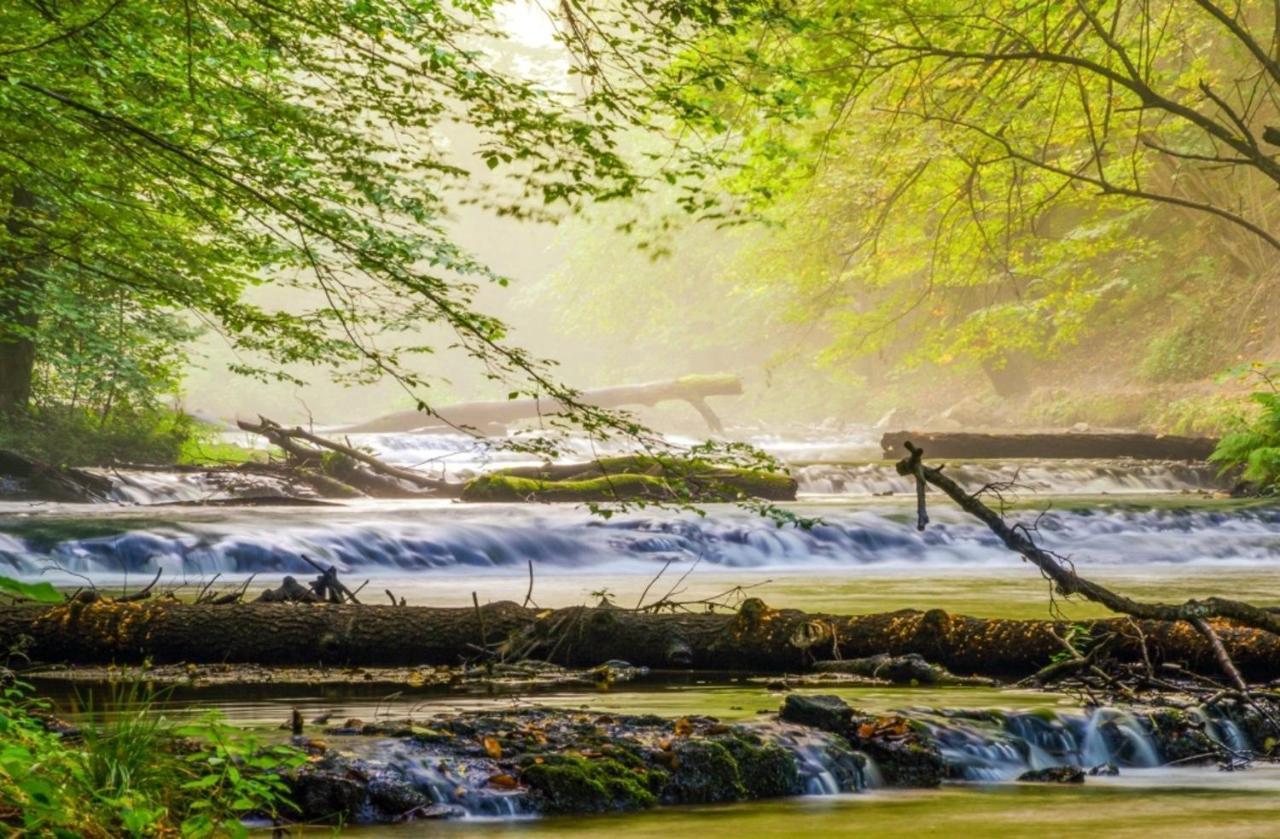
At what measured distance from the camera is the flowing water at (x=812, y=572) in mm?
4945

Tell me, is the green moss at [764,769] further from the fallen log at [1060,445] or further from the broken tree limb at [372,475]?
the fallen log at [1060,445]

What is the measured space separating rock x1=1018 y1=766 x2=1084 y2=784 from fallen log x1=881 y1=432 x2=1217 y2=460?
2109 centimetres

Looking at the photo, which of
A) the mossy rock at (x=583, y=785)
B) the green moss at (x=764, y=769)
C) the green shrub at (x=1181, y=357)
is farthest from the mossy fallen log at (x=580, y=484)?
the green shrub at (x=1181, y=357)

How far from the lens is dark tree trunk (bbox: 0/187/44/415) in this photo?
12.8 m

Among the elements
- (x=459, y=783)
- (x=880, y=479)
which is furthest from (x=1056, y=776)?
(x=880, y=479)

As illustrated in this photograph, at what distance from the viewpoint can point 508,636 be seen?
819cm

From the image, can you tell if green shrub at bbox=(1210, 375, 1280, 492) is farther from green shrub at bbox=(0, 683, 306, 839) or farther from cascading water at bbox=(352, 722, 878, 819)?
green shrub at bbox=(0, 683, 306, 839)

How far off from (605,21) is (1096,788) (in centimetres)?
440

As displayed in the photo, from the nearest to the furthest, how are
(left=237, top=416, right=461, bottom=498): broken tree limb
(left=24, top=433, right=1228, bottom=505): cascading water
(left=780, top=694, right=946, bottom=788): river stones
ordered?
(left=780, top=694, right=946, bottom=788): river stones < (left=24, top=433, right=1228, bottom=505): cascading water < (left=237, top=416, right=461, bottom=498): broken tree limb

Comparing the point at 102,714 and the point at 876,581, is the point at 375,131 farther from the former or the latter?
the point at 876,581

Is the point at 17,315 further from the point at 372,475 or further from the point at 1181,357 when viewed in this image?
the point at 1181,357

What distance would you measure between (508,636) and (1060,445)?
67.7 feet

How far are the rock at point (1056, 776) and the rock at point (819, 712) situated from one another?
712 millimetres

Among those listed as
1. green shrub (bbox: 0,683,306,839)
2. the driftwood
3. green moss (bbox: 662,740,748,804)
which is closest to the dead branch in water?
green moss (bbox: 662,740,748,804)
